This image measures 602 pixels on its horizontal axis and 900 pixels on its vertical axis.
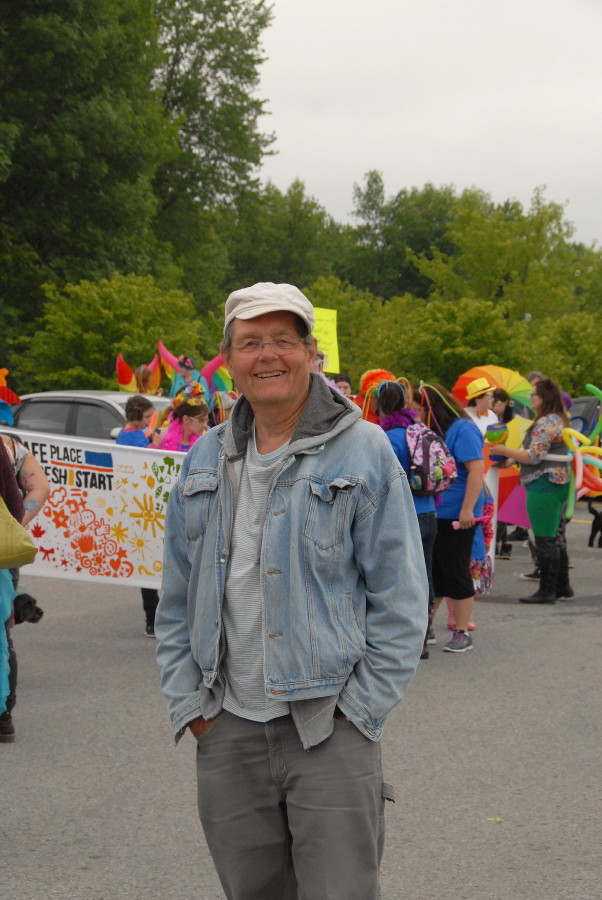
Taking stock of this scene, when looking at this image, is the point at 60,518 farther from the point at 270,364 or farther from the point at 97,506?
the point at 270,364

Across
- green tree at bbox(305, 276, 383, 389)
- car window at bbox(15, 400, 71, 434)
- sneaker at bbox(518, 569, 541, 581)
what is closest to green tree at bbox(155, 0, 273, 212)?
green tree at bbox(305, 276, 383, 389)

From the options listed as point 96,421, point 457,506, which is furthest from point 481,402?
point 96,421

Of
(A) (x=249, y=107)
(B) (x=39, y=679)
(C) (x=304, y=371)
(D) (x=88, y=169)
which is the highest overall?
(A) (x=249, y=107)

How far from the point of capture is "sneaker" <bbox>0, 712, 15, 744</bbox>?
5.97 metres

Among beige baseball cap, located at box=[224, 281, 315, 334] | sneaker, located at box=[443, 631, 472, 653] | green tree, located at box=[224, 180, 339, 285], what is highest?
green tree, located at box=[224, 180, 339, 285]

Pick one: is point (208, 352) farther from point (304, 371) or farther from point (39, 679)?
point (304, 371)

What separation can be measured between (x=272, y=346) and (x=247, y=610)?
2.01ft

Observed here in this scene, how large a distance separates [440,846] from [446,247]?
76.8 meters

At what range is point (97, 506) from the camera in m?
8.60

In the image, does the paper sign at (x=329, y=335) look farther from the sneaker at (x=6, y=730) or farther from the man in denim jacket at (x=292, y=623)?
the man in denim jacket at (x=292, y=623)

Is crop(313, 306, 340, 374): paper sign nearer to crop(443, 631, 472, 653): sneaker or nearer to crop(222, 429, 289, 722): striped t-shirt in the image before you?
crop(443, 631, 472, 653): sneaker

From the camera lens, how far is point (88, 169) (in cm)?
3073

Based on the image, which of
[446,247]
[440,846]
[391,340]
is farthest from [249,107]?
[440,846]

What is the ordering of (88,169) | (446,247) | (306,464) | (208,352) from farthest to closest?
(446,247) → (208,352) → (88,169) → (306,464)
